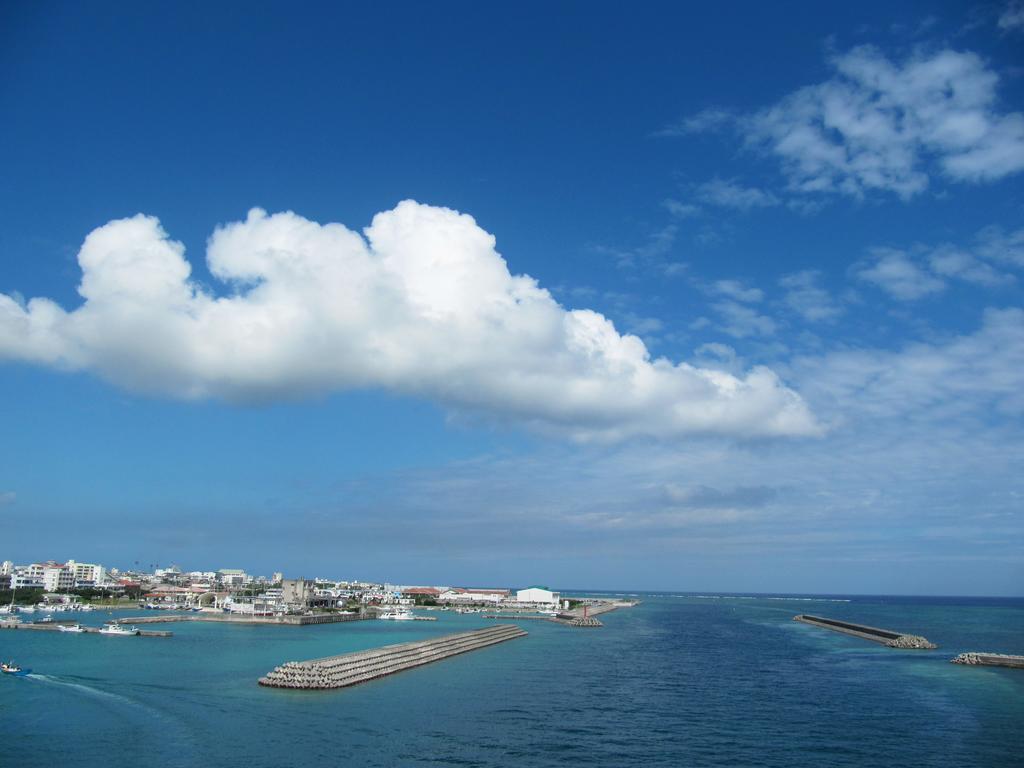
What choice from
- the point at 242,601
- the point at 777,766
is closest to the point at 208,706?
the point at 777,766

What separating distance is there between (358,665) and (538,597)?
329 ft

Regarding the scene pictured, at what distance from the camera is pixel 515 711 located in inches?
1246

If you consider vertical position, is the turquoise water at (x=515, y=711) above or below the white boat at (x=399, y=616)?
above

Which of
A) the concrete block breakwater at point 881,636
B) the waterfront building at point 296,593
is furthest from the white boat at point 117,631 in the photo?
the concrete block breakwater at point 881,636

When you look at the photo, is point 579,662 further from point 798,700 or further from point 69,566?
point 69,566

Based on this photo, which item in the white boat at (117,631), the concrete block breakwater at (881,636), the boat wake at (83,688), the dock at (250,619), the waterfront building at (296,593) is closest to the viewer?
the boat wake at (83,688)

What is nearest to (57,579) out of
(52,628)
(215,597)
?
(215,597)

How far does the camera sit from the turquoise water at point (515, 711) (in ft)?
81.8

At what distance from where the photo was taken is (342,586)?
18362 centimetres

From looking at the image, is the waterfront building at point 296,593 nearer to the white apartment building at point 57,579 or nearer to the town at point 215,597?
the town at point 215,597

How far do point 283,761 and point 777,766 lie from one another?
51.9 feet

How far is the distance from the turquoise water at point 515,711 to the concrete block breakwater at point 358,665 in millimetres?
1051

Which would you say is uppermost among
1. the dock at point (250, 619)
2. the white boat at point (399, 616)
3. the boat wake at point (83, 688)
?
the boat wake at point (83, 688)

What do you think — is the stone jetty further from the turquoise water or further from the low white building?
the low white building
